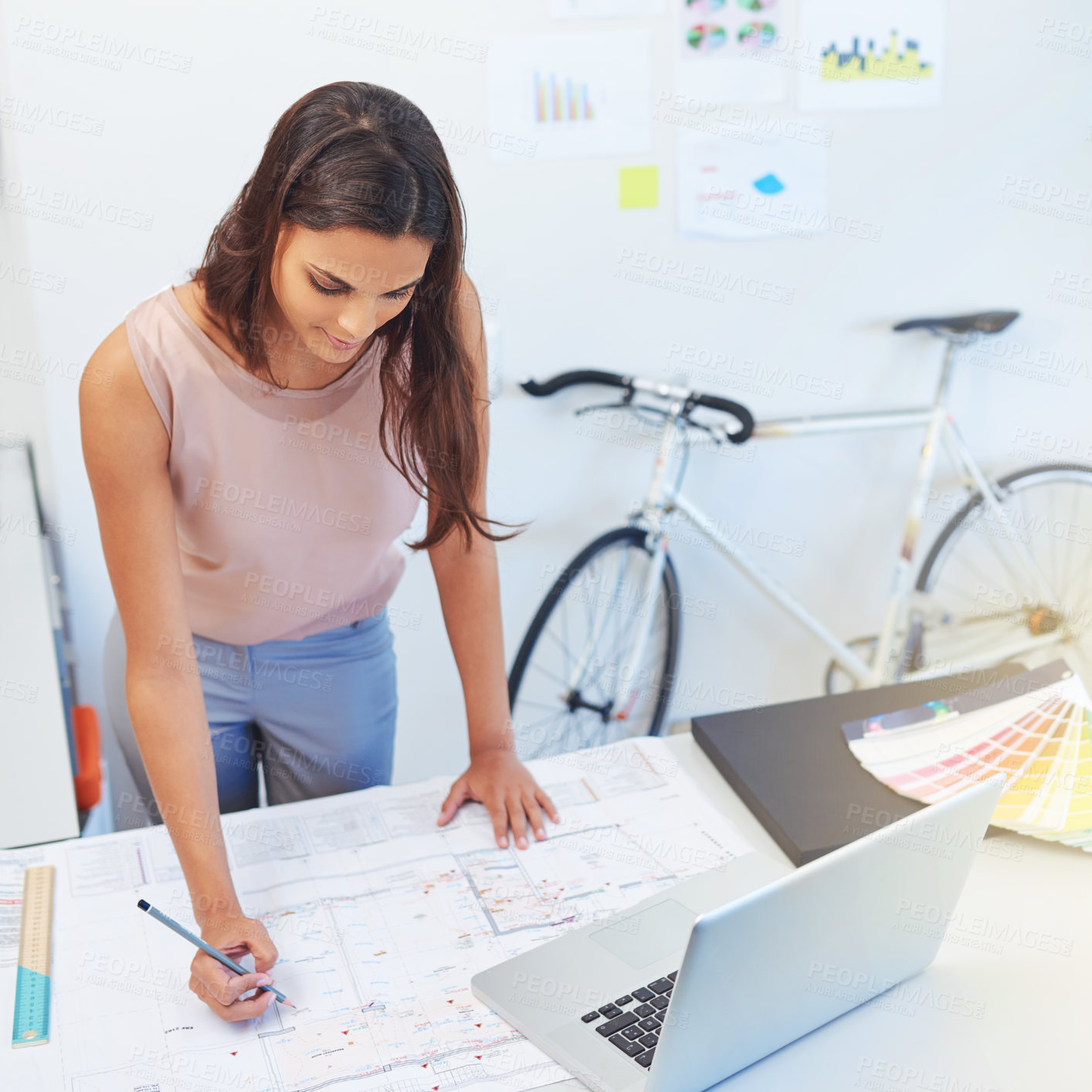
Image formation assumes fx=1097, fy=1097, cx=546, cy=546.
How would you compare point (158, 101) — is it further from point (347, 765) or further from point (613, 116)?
point (347, 765)

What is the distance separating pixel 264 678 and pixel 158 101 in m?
1.10

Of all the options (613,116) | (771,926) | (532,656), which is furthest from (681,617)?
(771,926)

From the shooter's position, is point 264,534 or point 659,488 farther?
point 659,488

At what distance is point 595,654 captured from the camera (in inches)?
95.0

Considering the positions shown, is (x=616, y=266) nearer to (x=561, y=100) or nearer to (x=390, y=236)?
(x=561, y=100)

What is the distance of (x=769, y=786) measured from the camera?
1204 mm

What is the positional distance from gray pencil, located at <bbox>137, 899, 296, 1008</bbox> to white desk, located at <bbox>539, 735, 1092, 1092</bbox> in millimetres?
246

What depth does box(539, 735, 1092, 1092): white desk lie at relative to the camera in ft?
A: 2.90

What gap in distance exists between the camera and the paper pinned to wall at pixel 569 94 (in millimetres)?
1997

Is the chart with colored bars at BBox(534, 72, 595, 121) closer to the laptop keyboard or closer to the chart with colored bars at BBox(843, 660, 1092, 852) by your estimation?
the chart with colored bars at BBox(843, 660, 1092, 852)

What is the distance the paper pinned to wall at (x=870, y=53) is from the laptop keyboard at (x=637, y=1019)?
1.78m

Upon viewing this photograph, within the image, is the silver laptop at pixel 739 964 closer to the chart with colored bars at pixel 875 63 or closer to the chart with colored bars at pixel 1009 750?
the chart with colored bars at pixel 1009 750

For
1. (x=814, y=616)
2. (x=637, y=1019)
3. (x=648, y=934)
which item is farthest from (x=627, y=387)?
(x=637, y=1019)

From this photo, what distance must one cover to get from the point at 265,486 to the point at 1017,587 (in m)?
2.04
